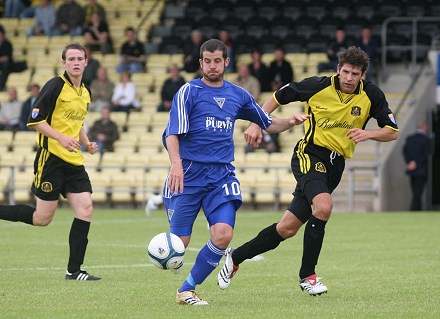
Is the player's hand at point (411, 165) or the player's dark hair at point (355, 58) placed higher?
the player's dark hair at point (355, 58)

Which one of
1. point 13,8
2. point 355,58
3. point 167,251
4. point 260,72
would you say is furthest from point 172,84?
point 167,251

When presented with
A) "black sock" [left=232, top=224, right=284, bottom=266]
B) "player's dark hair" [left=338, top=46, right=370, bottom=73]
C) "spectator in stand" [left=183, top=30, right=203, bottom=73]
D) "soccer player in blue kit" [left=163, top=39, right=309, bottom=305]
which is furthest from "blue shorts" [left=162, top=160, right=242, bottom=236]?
"spectator in stand" [left=183, top=30, right=203, bottom=73]

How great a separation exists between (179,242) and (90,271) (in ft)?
10.8

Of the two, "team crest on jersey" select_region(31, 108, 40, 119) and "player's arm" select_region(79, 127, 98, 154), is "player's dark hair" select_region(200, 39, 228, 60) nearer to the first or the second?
"team crest on jersey" select_region(31, 108, 40, 119)

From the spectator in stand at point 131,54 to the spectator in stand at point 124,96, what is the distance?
109 cm

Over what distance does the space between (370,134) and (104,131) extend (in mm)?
15980

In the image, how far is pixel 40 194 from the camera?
431 inches

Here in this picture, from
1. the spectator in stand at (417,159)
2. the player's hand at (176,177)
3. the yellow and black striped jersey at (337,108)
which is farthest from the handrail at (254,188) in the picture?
the player's hand at (176,177)

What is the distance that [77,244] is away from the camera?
35.3 feet

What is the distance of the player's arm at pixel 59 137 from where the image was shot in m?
10.1

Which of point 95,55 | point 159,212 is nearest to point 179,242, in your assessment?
point 159,212

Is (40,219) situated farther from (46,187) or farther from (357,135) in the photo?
(357,135)

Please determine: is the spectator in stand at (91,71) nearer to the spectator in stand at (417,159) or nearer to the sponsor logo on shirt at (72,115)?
the spectator in stand at (417,159)

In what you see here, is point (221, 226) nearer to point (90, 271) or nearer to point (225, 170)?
point (225, 170)
